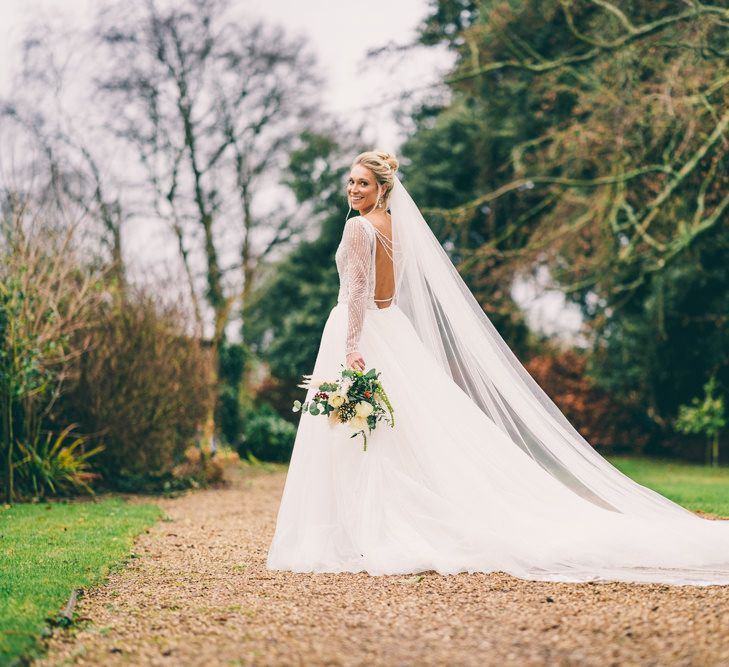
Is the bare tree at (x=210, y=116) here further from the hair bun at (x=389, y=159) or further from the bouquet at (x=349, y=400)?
the bouquet at (x=349, y=400)

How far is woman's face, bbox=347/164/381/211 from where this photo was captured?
4.98m

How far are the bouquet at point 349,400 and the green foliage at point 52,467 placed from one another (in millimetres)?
4875

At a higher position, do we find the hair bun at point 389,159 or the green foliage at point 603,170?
the green foliage at point 603,170

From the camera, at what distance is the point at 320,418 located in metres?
4.86

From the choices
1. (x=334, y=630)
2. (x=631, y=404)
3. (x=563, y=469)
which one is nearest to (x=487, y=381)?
(x=563, y=469)

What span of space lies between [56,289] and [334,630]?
22.1 ft

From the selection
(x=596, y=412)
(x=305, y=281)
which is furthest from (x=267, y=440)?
(x=596, y=412)

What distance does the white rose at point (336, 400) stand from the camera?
4.50m

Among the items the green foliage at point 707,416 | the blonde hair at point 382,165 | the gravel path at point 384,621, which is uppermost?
the blonde hair at point 382,165

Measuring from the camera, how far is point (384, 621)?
11.0 feet

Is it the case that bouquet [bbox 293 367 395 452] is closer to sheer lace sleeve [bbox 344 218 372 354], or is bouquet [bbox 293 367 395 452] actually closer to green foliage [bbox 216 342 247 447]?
sheer lace sleeve [bbox 344 218 372 354]

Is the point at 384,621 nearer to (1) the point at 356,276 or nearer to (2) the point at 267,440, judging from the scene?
(1) the point at 356,276

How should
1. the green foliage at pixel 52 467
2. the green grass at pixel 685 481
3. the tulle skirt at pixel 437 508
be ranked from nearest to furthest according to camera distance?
the tulle skirt at pixel 437 508 < the green grass at pixel 685 481 < the green foliage at pixel 52 467

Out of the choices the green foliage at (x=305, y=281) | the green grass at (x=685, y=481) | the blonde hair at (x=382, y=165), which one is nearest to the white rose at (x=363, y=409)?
the blonde hair at (x=382, y=165)
